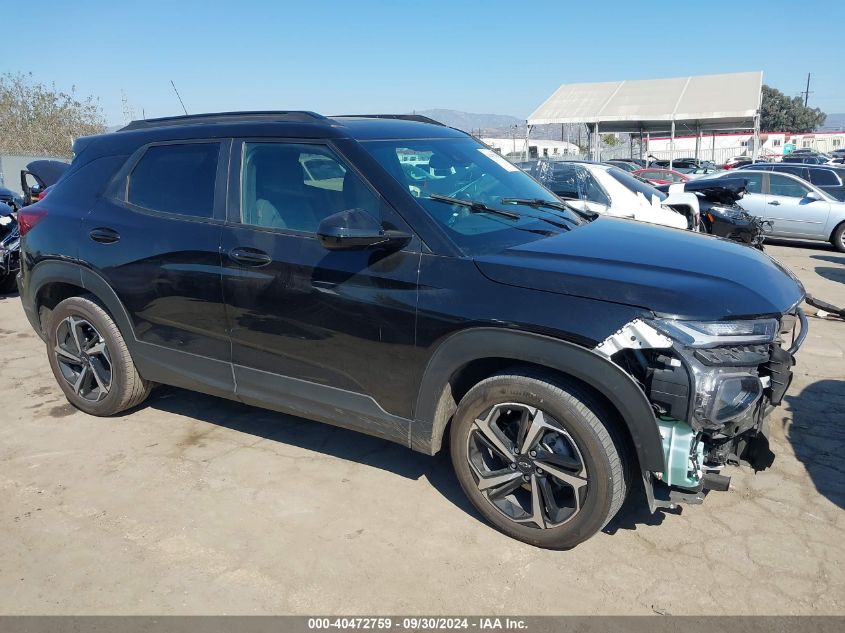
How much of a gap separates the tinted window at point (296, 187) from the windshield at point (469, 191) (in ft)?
0.68

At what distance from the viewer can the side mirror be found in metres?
2.98

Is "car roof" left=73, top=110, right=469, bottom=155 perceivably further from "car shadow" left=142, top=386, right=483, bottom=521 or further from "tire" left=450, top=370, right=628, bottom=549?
"car shadow" left=142, top=386, right=483, bottom=521

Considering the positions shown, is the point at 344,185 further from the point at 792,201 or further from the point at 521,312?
the point at 792,201

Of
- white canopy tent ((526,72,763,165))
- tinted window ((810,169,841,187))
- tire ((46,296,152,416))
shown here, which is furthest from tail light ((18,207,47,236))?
white canopy tent ((526,72,763,165))

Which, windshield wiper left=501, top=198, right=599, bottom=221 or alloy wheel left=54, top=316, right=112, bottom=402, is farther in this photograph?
alloy wheel left=54, top=316, right=112, bottom=402

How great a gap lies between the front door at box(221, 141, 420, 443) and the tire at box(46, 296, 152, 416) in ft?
3.43

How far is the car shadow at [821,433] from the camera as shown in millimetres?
3674

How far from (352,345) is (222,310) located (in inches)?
34.4

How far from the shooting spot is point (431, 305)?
3043 mm

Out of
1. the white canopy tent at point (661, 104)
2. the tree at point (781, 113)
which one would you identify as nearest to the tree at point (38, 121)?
the white canopy tent at point (661, 104)

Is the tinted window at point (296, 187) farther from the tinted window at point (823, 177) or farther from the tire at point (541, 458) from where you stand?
the tinted window at point (823, 177)

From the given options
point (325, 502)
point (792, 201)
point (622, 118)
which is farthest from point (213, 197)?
point (622, 118)

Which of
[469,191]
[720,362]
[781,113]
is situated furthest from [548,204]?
[781,113]

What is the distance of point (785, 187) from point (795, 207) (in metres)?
0.57
